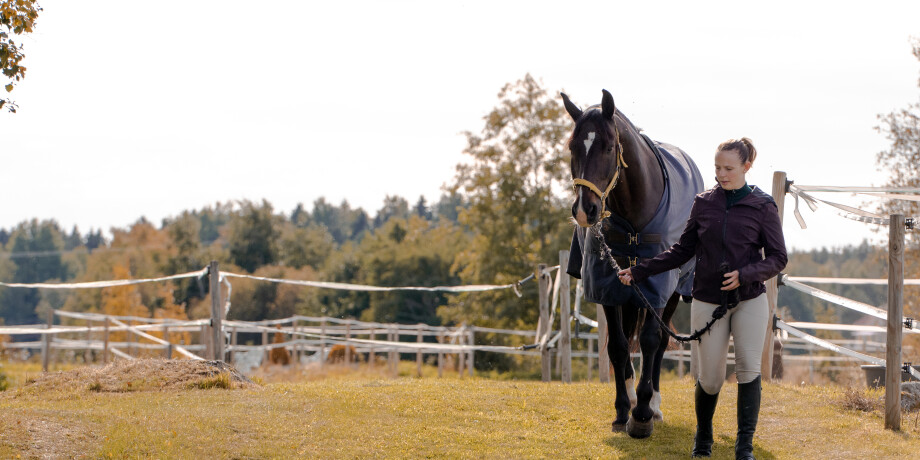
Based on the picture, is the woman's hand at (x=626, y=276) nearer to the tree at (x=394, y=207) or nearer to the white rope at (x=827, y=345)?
the white rope at (x=827, y=345)

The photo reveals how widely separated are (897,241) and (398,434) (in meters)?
3.58

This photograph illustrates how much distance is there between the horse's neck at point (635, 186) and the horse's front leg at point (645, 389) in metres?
0.67

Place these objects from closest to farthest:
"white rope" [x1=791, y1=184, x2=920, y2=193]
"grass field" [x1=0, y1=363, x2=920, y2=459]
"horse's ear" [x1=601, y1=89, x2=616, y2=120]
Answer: "grass field" [x1=0, y1=363, x2=920, y2=459]
"horse's ear" [x1=601, y1=89, x2=616, y2=120]
"white rope" [x1=791, y1=184, x2=920, y2=193]

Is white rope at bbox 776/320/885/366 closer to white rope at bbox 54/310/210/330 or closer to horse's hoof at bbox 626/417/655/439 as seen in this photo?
horse's hoof at bbox 626/417/655/439

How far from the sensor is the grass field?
217 inches

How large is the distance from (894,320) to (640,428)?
75.8 inches

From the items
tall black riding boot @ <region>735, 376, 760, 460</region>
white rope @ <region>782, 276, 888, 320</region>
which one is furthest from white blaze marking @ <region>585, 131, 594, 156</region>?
white rope @ <region>782, 276, 888, 320</region>

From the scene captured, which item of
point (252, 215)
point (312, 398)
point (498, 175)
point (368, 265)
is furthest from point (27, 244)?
point (312, 398)

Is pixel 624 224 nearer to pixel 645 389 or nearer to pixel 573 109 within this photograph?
pixel 573 109

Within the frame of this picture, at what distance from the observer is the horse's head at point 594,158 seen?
5.38m

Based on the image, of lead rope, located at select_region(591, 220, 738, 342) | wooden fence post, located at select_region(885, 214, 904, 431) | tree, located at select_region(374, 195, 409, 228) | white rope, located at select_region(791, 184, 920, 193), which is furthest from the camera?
tree, located at select_region(374, 195, 409, 228)

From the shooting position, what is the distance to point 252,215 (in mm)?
80062

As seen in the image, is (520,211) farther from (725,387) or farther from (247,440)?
(247,440)

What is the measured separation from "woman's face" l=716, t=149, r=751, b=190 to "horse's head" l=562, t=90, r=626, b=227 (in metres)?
0.76
